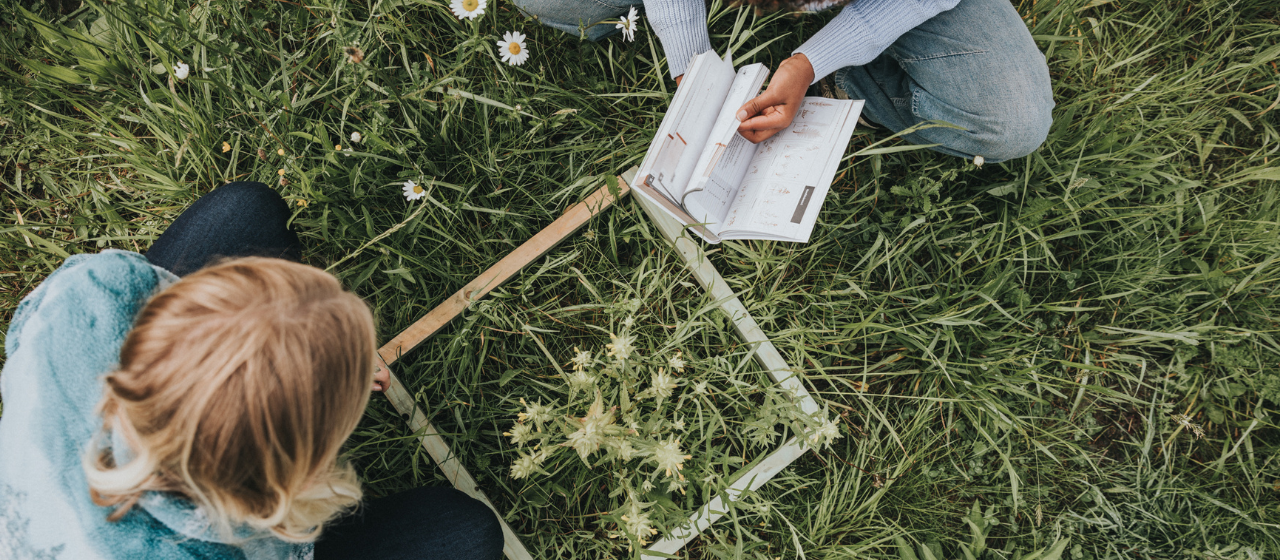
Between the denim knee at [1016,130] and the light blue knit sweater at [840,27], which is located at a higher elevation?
the light blue knit sweater at [840,27]

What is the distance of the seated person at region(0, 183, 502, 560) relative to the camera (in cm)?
102

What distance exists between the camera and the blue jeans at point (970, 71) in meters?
1.84

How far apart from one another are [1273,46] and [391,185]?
3420 mm

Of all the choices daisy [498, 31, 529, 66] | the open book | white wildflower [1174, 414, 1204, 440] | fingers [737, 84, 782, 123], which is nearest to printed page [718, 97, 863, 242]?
the open book

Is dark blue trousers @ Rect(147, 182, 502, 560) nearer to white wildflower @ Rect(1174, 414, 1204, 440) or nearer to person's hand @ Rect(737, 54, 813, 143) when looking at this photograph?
person's hand @ Rect(737, 54, 813, 143)

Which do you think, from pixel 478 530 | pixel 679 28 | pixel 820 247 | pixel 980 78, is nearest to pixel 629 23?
pixel 679 28

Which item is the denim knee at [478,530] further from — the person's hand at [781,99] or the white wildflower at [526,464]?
the person's hand at [781,99]

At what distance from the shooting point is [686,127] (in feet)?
5.33

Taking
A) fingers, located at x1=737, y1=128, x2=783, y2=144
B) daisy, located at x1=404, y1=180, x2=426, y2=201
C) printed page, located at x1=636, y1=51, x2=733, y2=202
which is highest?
daisy, located at x1=404, y1=180, x2=426, y2=201

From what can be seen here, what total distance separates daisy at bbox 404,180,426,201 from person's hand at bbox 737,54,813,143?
1.08m

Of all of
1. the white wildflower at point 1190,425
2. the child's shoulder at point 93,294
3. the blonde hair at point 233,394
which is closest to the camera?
the blonde hair at point 233,394

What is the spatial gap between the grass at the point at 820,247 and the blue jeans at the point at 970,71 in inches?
6.6

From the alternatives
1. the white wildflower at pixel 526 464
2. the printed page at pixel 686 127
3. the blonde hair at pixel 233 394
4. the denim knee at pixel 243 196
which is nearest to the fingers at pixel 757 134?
the printed page at pixel 686 127

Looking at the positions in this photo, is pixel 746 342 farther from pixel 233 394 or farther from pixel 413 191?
pixel 233 394
